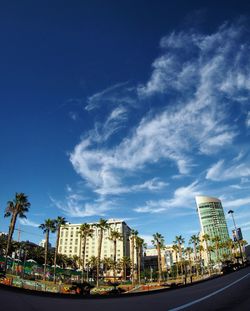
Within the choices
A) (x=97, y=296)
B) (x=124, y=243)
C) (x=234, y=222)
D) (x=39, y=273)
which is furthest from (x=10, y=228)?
(x=124, y=243)

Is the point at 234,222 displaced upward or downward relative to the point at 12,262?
upward

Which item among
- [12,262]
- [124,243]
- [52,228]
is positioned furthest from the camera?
[124,243]

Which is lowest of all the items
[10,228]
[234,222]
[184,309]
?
[184,309]

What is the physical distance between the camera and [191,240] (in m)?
103

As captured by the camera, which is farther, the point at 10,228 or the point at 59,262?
the point at 59,262

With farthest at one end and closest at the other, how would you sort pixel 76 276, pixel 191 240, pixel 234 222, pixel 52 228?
1. pixel 191 240
2. pixel 76 276
3. pixel 234 222
4. pixel 52 228

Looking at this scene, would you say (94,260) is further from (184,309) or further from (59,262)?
(184,309)

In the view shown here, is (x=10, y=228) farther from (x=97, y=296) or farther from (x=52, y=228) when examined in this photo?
(x=97, y=296)

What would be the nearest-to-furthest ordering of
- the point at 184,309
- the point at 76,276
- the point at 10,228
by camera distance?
the point at 184,309
the point at 10,228
the point at 76,276

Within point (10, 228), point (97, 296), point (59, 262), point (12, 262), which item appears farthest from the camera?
point (59, 262)

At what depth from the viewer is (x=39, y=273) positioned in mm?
58844

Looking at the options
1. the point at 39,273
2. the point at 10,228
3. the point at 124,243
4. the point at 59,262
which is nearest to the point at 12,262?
the point at 39,273

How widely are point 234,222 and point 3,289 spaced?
75843 millimetres

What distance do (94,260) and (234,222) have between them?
82.8m
